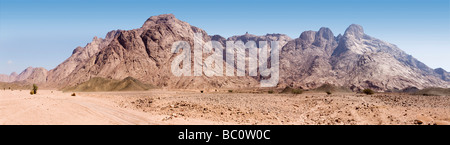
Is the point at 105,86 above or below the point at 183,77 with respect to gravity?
below

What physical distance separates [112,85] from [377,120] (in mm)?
75052

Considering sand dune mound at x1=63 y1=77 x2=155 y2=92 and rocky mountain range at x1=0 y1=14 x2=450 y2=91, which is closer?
sand dune mound at x1=63 y1=77 x2=155 y2=92

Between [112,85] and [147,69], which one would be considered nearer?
[112,85]

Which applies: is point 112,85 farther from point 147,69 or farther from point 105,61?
point 105,61

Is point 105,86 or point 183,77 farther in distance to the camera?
point 183,77

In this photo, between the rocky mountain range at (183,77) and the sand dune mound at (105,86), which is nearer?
the sand dune mound at (105,86)

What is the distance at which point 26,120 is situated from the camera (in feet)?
34.0

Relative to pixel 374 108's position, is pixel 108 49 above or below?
above

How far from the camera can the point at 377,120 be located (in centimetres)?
1216

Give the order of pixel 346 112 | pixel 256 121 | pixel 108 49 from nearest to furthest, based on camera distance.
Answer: pixel 256 121 < pixel 346 112 < pixel 108 49
